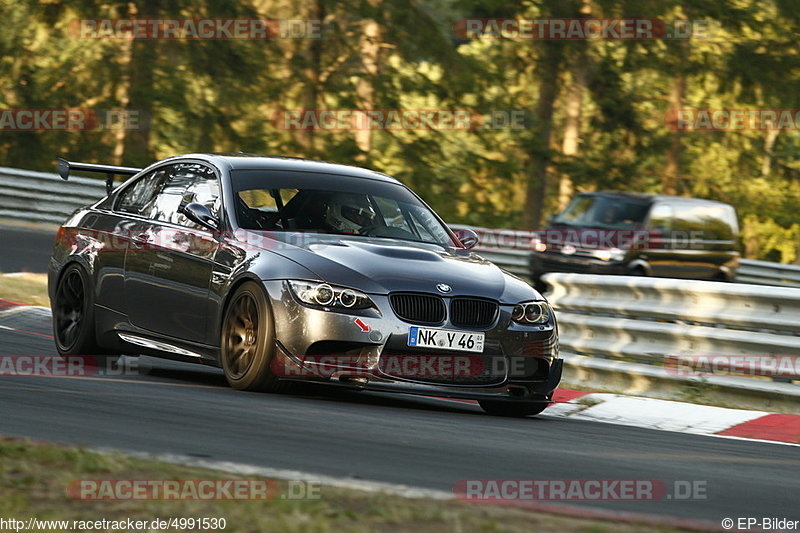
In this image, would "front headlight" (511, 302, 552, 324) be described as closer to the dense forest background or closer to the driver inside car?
the driver inside car

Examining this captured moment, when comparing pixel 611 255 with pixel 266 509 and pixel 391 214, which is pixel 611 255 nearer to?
pixel 391 214

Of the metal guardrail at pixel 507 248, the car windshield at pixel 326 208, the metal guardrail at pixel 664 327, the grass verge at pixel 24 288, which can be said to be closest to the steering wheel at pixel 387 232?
the car windshield at pixel 326 208

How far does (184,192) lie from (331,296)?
198 centimetres

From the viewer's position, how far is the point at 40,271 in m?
17.0

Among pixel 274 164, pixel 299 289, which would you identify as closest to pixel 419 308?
pixel 299 289

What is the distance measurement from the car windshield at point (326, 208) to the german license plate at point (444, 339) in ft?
3.76

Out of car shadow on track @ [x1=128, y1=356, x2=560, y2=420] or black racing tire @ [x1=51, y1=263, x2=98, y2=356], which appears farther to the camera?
black racing tire @ [x1=51, y1=263, x2=98, y2=356]

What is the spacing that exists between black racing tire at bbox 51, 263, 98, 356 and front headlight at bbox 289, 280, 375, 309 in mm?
2403

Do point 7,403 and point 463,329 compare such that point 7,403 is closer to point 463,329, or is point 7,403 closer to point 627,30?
point 463,329

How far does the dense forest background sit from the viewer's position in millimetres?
27297

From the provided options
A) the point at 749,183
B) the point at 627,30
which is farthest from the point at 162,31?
Answer: the point at 749,183

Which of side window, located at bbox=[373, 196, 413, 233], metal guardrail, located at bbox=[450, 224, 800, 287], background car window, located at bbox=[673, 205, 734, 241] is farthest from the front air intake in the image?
metal guardrail, located at bbox=[450, 224, 800, 287]

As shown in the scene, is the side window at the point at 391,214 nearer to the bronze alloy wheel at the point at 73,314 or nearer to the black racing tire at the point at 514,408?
the black racing tire at the point at 514,408

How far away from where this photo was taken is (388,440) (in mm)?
6340
